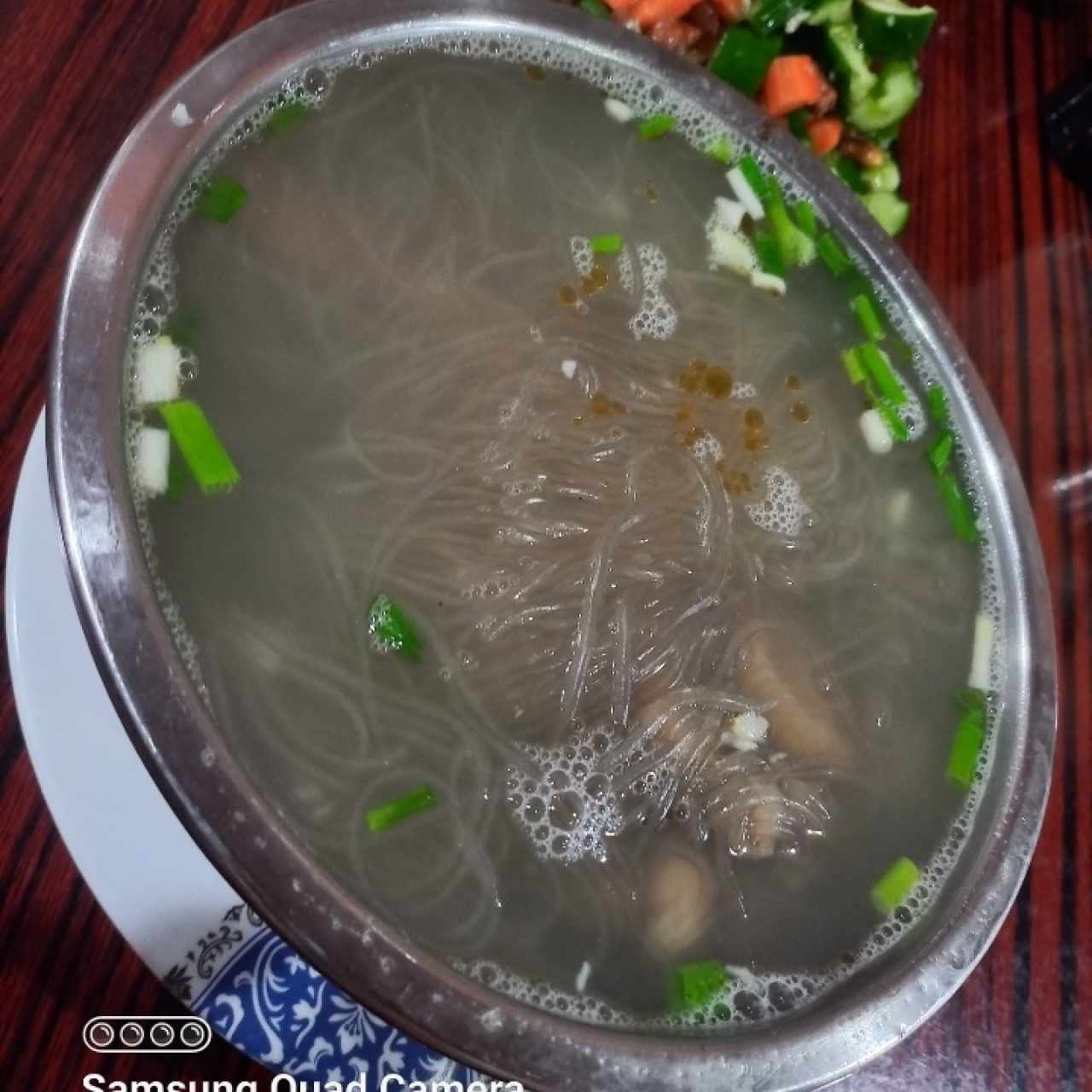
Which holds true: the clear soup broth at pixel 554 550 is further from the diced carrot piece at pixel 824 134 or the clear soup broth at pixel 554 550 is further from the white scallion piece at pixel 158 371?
the diced carrot piece at pixel 824 134

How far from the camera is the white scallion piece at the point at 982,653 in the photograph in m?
1.81

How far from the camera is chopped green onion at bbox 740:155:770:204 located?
203 cm

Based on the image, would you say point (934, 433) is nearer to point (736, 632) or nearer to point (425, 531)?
point (736, 632)

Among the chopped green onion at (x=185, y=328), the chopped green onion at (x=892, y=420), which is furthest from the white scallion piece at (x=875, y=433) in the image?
the chopped green onion at (x=185, y=328)

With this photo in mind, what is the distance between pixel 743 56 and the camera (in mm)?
2545

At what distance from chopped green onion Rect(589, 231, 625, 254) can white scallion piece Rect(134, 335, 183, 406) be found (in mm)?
807

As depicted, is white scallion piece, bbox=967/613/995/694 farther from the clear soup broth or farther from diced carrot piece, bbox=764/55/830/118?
diced carrot piece, bbox=764/55/830/118

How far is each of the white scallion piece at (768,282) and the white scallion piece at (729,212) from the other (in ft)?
0.35

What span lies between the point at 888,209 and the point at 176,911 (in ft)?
7.88

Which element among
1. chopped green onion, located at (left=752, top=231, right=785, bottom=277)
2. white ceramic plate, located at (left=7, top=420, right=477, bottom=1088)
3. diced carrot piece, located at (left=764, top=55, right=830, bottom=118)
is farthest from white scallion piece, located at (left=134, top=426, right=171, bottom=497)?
diced carrot piece, located at (left=764, top=55, right=830, bottom=118)

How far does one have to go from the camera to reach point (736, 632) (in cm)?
167

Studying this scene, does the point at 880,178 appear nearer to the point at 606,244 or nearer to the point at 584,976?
the point at 606,244

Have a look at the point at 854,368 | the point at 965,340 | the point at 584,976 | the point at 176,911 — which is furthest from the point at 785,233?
the point at 176,911

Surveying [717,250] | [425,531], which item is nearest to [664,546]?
[425,531]
